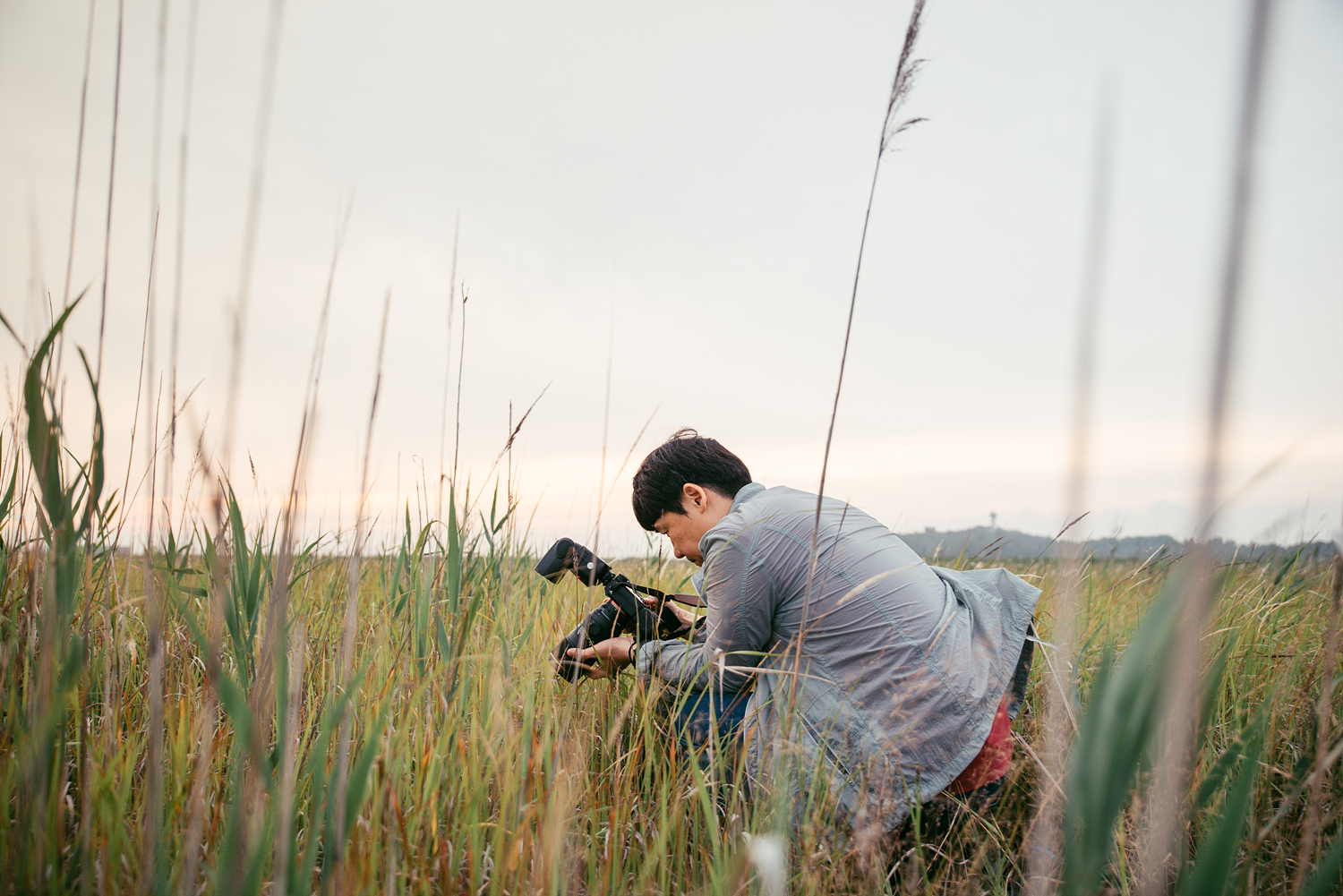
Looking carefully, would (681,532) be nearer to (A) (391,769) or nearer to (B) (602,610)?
(B) (602,610)

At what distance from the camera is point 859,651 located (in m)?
1.65

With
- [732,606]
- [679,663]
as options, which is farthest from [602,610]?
[732,606]

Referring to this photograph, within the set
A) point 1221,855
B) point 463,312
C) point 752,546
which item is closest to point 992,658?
point 752,546

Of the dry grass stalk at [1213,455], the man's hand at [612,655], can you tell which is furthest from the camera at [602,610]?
the dry grass stalk at [1213,455]

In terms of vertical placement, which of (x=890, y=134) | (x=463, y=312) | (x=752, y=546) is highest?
(x=890, y=134)

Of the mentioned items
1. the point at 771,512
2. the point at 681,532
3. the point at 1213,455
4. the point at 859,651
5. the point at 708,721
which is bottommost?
the point at 708,721

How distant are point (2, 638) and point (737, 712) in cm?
188

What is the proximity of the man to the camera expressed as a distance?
2.1 inches

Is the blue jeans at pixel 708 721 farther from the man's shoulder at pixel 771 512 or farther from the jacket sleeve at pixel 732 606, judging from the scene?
the man's shoulder at pixel 771 512

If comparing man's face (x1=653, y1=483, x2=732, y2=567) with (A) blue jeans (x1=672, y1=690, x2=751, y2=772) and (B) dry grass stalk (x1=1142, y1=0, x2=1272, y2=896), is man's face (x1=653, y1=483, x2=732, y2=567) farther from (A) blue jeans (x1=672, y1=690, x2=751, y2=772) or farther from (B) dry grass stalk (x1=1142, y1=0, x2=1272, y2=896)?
(B) dry grass stalk (x1=1142, y1=0, x2=1272, y2=896)

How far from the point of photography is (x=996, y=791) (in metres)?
1.62

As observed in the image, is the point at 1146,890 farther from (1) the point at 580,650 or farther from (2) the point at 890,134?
(1) the point at 580,650

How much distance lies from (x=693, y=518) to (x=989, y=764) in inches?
45.4

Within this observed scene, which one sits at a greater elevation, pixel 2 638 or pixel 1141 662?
pixel 1141 662
